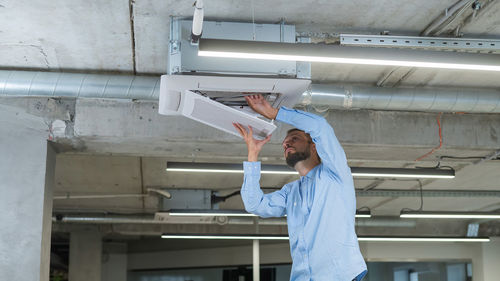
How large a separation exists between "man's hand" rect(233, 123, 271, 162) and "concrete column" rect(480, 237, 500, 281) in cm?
1123

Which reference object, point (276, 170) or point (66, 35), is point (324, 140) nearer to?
point (66, 35)

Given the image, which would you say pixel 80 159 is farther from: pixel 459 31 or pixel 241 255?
pixel 241 255

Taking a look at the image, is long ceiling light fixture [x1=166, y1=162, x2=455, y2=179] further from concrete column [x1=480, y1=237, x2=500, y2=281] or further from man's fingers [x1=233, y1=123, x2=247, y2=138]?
concrete column [x1=480, y1=237, x2=500, y2=281]

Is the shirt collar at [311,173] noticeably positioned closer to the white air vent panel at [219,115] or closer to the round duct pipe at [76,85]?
the white air vent panel at [219,115]

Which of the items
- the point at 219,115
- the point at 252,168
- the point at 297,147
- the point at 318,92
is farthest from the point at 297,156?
the point at 318,92

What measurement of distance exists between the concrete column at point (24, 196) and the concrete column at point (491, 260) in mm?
10474

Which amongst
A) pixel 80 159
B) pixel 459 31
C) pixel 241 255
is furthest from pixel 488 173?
pixel 241 255

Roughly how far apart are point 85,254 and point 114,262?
363cm

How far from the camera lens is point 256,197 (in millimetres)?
3359

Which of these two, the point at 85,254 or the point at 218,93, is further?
the point at 85,254

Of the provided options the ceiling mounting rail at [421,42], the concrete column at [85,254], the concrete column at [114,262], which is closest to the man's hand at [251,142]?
the ceiling mounting rail at [421,42]

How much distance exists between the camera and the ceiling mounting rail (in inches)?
165

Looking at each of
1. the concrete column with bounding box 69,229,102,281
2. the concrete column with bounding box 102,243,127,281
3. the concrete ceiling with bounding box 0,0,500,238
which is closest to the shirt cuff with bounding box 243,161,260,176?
the concrete ceiling with bounding box 0,0,500,238

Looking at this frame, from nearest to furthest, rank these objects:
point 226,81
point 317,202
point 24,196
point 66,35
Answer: point 317,202, point 226,81, point 66,35, point 24,196
